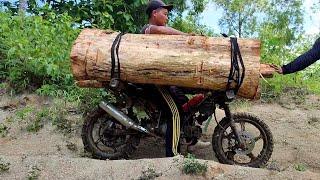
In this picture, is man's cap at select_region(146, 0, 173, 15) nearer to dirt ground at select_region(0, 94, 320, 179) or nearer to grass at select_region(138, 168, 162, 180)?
dirt ground at select_region(0, 94, 320, 179)

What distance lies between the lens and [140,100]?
20.4 feet

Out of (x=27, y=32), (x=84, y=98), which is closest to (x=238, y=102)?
(x=84, y=98)

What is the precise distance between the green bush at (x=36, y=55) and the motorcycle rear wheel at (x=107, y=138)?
205cm

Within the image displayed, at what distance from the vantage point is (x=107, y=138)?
626 cm

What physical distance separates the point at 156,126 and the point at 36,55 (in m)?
3.04

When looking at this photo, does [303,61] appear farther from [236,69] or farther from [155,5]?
[155,5]

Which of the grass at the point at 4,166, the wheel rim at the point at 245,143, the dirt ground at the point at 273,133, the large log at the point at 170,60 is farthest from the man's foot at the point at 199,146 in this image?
the grass at the point at 4,166

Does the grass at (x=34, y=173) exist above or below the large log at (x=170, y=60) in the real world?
below

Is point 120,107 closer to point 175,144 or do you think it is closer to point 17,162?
point 175,144

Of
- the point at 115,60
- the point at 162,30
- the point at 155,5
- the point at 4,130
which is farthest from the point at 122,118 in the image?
the point at 4,130

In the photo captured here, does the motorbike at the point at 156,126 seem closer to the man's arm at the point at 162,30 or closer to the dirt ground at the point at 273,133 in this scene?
the dirt ground at the point at 273,133

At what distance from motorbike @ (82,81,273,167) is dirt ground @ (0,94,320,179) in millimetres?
322

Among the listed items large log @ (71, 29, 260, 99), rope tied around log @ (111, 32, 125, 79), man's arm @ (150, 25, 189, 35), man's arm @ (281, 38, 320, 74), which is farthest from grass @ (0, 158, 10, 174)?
man's arm @ (281, 38, 320, 74)

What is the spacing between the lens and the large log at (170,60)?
5.65 metres
